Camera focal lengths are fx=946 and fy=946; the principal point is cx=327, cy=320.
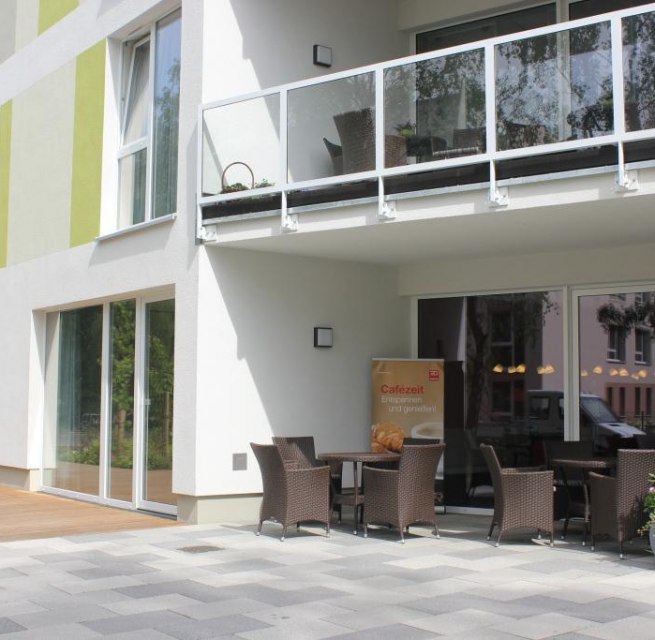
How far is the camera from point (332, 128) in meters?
8.90

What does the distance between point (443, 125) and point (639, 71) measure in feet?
5.60

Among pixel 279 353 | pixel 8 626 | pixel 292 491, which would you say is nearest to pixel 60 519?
pixel 279 353

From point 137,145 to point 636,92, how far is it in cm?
634

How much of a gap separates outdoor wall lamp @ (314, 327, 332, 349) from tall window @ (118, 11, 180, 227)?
84.0 inches

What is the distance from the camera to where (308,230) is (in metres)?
8.95

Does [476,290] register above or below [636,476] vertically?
above

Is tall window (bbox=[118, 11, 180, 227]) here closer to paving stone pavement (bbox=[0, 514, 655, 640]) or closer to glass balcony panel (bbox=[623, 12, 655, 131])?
Answer: paving stone pavement (bbox=[0, 514, 655, 640])

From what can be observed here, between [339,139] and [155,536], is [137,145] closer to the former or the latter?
[339,139]

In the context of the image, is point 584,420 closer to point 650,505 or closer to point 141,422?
point 650,505

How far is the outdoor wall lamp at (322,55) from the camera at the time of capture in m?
10.9

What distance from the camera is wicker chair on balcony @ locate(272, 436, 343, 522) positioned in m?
9.67

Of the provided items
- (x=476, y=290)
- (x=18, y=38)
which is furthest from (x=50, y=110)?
(x=476, y=290)

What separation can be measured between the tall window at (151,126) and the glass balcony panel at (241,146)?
3.38 ft

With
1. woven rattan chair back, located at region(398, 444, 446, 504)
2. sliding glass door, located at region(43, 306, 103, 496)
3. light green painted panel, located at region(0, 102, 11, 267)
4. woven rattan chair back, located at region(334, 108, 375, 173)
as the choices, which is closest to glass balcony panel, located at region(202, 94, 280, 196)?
woven rattan chair back, located at region(334, 108, 375, 173)
